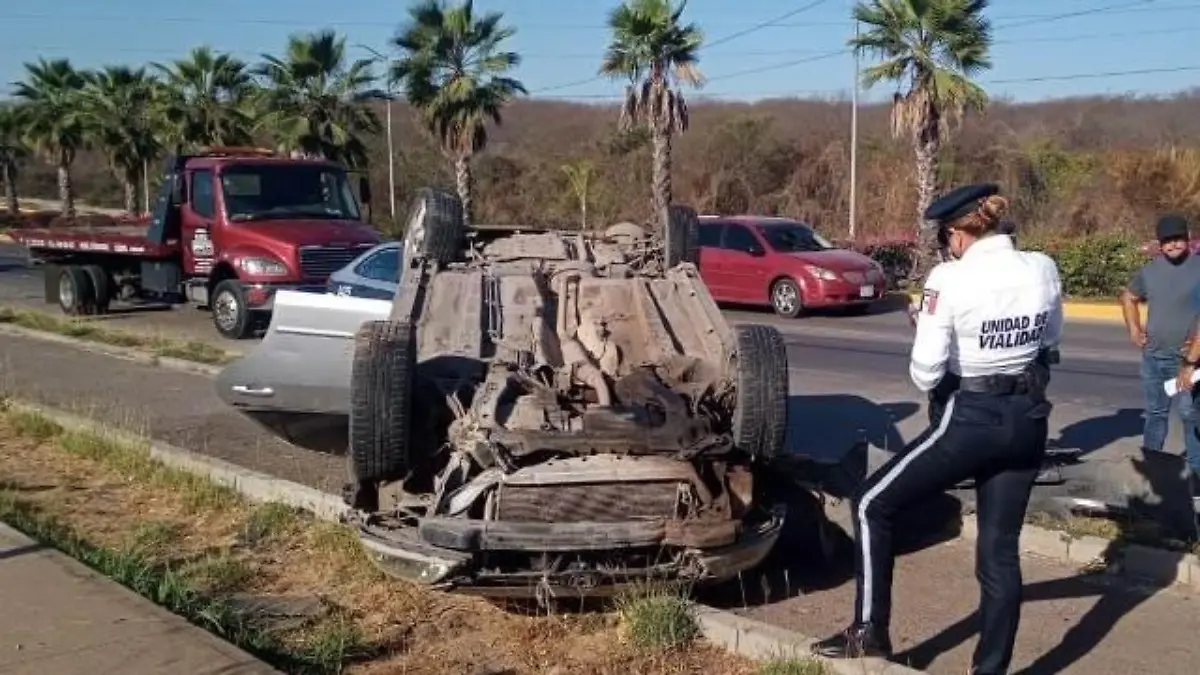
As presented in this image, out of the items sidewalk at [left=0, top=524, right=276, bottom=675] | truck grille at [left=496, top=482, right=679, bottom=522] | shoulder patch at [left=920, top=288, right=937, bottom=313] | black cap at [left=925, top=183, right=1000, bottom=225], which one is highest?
black cap at [left=925, top=183, right=1000, bottom=225]

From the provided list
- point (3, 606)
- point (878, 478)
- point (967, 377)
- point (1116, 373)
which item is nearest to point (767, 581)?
point (878, 478)

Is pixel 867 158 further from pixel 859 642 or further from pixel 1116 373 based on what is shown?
pixel 859 642

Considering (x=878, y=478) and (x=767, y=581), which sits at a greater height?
(x=878, y=478)

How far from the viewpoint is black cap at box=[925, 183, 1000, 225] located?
14.6 ft

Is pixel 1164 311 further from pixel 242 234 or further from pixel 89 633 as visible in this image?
pixel 242 234

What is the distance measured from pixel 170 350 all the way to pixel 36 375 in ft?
5.24

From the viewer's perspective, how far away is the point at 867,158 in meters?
42.5

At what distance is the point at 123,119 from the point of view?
47.4m

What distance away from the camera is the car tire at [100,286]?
19.3 m

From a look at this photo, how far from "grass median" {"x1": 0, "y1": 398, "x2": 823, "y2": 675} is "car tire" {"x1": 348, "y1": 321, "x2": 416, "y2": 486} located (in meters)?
0.58

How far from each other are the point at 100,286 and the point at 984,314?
17.3 metres

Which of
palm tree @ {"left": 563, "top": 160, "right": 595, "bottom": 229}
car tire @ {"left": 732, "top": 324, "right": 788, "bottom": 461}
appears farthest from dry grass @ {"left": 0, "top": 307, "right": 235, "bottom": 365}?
palm tree @ {"left": 563, "top": 160, "right": 595, "bottom": 229}

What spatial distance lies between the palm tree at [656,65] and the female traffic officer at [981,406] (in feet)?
76.9

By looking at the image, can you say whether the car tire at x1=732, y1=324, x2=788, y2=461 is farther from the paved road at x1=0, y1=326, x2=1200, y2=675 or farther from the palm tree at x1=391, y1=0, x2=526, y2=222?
the palm tree at x1=391, y1=0, x2=526, y2=222
